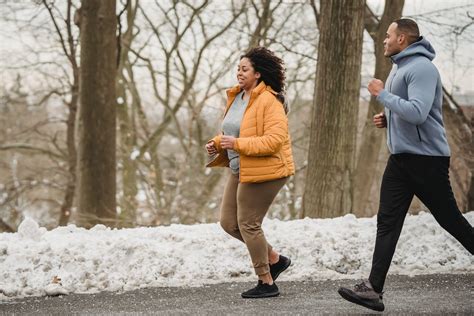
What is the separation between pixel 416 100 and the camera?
215 inches

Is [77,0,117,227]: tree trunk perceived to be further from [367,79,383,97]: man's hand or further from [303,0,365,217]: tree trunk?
[367,79,383,97]: man's hand

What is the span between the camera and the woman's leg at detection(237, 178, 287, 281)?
243 inches

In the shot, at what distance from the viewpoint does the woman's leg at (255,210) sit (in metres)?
6.18

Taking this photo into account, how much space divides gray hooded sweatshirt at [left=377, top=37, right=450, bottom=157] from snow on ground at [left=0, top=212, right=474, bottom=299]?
85.2 inches

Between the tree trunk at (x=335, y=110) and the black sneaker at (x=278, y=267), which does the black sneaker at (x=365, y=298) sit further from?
the tree trunk at (x=335, y=110)

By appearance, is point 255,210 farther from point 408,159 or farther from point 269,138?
point 408,159

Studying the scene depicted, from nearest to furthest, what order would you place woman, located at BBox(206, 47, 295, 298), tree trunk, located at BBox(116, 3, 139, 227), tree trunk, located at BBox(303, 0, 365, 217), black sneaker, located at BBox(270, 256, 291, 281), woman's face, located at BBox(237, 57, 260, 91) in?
1. woman, located at BBox(206, 47, 295, 298)
2. woman's face, located at BBox(237, 57, 260, 91)
3. black sneaker, located at BBox(270, 256, 291, 281)
4. tree trunk, located at BBox(303, 0, 365, 217)
5. tree trunk, located at BBox(116, 3, 139, 227)

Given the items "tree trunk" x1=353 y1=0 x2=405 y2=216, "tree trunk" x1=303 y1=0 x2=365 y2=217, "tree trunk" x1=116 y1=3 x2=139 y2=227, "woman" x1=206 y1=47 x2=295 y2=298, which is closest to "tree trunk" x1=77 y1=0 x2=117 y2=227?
"tree trunk" x1=303 y1=0 x2=365 y2=217

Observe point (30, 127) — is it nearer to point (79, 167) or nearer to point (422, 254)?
point (79, 167)

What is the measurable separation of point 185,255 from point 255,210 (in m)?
1.62

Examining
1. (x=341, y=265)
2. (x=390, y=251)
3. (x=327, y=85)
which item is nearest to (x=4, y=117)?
(x=327, y=85)

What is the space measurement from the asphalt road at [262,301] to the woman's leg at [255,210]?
0.39m

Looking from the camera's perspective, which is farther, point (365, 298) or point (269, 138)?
point (269, 138)

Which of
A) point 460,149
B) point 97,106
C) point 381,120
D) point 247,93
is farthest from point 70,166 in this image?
point 381,120
